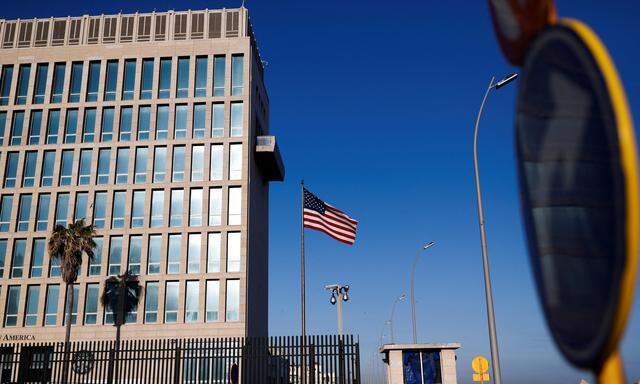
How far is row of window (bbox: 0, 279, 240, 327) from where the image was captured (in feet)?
146

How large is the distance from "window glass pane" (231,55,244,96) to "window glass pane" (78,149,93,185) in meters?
12.9

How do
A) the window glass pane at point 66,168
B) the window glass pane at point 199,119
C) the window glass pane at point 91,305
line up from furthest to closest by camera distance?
the window glass pane at point 199,119 < the window glass pane at point 66,168 < the window glass pane at point 91,305

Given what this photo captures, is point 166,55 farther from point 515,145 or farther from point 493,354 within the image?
point 515,145

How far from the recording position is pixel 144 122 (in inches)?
1953

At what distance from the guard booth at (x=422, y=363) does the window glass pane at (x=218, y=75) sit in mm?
28149

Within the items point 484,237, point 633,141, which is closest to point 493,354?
point 484,237

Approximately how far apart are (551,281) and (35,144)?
174ft

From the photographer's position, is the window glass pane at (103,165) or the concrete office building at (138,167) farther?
the window glass pane at (103,165)

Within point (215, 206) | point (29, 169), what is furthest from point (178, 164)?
point (29, 169)

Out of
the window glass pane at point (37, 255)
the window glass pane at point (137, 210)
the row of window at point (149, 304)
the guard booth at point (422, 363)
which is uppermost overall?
the window glass pane at point (137, 210)

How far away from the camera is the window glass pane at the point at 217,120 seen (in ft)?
161

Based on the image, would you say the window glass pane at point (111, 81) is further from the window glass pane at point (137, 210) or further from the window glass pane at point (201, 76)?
the window glass pane at point (137, 210)

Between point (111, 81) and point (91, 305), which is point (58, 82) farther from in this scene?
point (91, 305)

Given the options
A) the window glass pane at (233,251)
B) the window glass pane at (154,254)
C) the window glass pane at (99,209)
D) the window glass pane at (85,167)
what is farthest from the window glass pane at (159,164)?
the window glass pane at (233,251)
